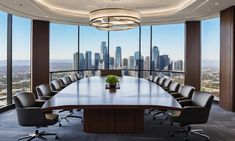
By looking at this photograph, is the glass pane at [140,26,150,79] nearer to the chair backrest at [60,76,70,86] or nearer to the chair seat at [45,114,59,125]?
the chair backrest at [60,76,70,86]

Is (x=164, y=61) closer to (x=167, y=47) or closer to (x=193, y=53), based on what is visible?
(x=167, y=47)

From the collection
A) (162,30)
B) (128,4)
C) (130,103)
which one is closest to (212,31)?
(162,30)

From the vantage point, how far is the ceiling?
18.9 ft

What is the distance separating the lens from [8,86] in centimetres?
655

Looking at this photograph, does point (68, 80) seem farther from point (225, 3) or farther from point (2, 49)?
point (225, 3)

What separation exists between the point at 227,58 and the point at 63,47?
5816mm

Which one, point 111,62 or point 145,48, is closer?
point 145,48

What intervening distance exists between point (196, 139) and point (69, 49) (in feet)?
21.5

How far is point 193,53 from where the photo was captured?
26.9 ft

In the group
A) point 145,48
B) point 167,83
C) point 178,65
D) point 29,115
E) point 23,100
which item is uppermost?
point 145,48

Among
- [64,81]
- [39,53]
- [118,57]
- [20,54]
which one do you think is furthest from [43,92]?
[118,57]

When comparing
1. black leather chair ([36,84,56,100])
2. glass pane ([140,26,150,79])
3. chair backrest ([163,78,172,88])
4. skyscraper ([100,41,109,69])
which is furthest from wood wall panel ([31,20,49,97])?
chair backrest ([163,78,172,88])

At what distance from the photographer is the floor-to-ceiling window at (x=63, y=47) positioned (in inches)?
340

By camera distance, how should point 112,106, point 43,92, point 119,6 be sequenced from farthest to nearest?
point 119,6 < point 43,92 < point 112,106
